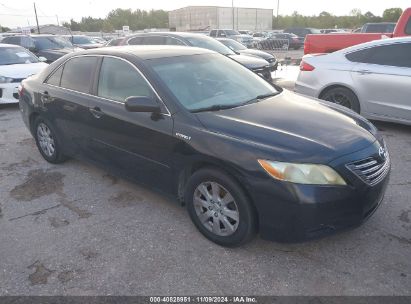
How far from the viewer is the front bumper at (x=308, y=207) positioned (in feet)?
8.64

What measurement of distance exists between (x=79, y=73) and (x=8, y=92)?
5177mm

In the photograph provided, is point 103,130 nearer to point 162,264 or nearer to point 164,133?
point 164,133

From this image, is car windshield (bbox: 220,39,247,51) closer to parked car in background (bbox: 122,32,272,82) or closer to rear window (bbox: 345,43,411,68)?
parked car in background (bbox: 122,32,272,82)

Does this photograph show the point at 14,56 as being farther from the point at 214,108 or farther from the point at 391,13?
the point at 391,13

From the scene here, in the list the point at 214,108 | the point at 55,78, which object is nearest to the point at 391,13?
the point at 55,78

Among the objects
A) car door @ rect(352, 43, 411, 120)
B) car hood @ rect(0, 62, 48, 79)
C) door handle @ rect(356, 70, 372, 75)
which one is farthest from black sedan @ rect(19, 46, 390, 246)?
car hood @ rect(0, 62, 48, 79)

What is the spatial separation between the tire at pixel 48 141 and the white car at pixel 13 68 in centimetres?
403

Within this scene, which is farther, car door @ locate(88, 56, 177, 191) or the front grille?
car door @ locate(88, 56, 177, 191)

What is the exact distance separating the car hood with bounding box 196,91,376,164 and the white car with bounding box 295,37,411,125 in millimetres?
2638

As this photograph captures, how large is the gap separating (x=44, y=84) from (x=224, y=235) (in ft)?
10.5

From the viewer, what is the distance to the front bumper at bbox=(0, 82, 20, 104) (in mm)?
8500

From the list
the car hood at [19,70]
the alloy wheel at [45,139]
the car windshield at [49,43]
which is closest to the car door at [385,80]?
the alloy wheel at [45,139]

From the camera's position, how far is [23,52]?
1018cm

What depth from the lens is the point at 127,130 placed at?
11.9 feet
